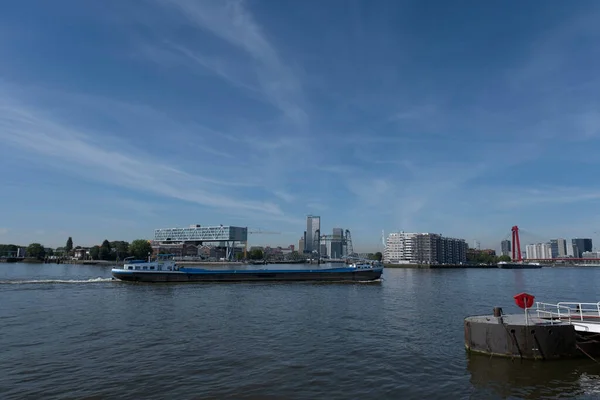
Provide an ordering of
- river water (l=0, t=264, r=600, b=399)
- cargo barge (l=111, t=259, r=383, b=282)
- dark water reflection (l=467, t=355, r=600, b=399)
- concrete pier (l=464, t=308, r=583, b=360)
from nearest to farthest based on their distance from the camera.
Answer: dark water reflection (l=467, t=355, r=600, b=399)
river water (l=0, t=264, r=600, b=399)
concrete pier (l=464, t=308, r=583, b=360)
cargo barge (l=111, t=259, r=383, b=282)

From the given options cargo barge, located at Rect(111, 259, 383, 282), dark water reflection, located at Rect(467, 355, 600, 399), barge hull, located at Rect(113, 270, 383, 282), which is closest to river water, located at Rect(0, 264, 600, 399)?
dark water reflection, located at Rect(467, 355, 600, 399)

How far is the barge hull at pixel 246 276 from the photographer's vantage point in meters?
83.0

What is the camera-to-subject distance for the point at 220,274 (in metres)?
89.6

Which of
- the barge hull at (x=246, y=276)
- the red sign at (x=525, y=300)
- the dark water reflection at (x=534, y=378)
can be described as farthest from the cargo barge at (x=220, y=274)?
the dark water reflection at (x=534, y=378)

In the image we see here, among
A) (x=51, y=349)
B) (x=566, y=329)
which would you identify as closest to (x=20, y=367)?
(x=51, y=349)

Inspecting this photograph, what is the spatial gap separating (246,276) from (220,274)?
6.20m

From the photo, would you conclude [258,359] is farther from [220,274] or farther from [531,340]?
[220,274]

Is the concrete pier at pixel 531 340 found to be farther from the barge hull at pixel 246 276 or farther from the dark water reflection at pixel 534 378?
the barge hull at pixel 246 276

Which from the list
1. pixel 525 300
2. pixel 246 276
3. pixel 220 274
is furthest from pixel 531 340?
pixel 220 274

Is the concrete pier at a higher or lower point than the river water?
higher

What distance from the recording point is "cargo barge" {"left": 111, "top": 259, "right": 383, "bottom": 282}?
83.2 m

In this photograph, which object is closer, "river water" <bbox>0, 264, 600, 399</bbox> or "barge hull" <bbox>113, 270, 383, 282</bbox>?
"river water" <bbox>0, 264, 600, 399</bbox>

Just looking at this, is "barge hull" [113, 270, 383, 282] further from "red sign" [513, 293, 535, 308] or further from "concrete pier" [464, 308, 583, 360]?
"red sign" [513, 293, 535, 308]

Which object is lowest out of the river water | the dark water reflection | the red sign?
the river water
